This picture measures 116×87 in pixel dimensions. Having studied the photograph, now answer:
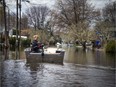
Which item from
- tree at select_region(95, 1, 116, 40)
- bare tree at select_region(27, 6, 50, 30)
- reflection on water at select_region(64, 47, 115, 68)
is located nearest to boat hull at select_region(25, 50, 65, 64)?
reflection on water at select_region(64, 47, 115, 68)

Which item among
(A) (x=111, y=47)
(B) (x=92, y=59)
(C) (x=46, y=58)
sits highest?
(A) (x=111, y=47)

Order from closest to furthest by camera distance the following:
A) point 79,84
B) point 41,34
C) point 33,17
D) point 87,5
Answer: point 79,84
point 87,5
point 41,34
point 33,17

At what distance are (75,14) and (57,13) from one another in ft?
13.8

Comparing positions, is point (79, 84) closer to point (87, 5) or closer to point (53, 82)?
point (53, 82)

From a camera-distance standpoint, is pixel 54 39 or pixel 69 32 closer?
pixel 69 32

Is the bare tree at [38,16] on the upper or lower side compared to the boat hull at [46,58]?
upper

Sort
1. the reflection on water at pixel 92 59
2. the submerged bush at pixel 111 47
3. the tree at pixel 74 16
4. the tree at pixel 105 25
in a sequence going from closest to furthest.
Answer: the reflection on water at pixel 92 59 → the submerged bush at pixel 111 47 → the tree at pixel 74 16 → the tree at pixel 105 25

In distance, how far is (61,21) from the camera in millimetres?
78625

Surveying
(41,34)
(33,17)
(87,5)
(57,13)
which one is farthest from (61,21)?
(33,17)

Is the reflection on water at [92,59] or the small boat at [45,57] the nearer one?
the small boat at [45,57]

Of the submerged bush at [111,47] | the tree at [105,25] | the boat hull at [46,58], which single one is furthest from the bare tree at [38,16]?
the boat hull at [46,58]

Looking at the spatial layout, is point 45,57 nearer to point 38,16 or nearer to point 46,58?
point 46,58

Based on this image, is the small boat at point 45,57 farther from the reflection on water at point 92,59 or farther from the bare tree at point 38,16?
the bare tree at point 38,16

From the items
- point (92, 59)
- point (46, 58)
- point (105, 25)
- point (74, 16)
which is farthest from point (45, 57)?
point (105, 25)
